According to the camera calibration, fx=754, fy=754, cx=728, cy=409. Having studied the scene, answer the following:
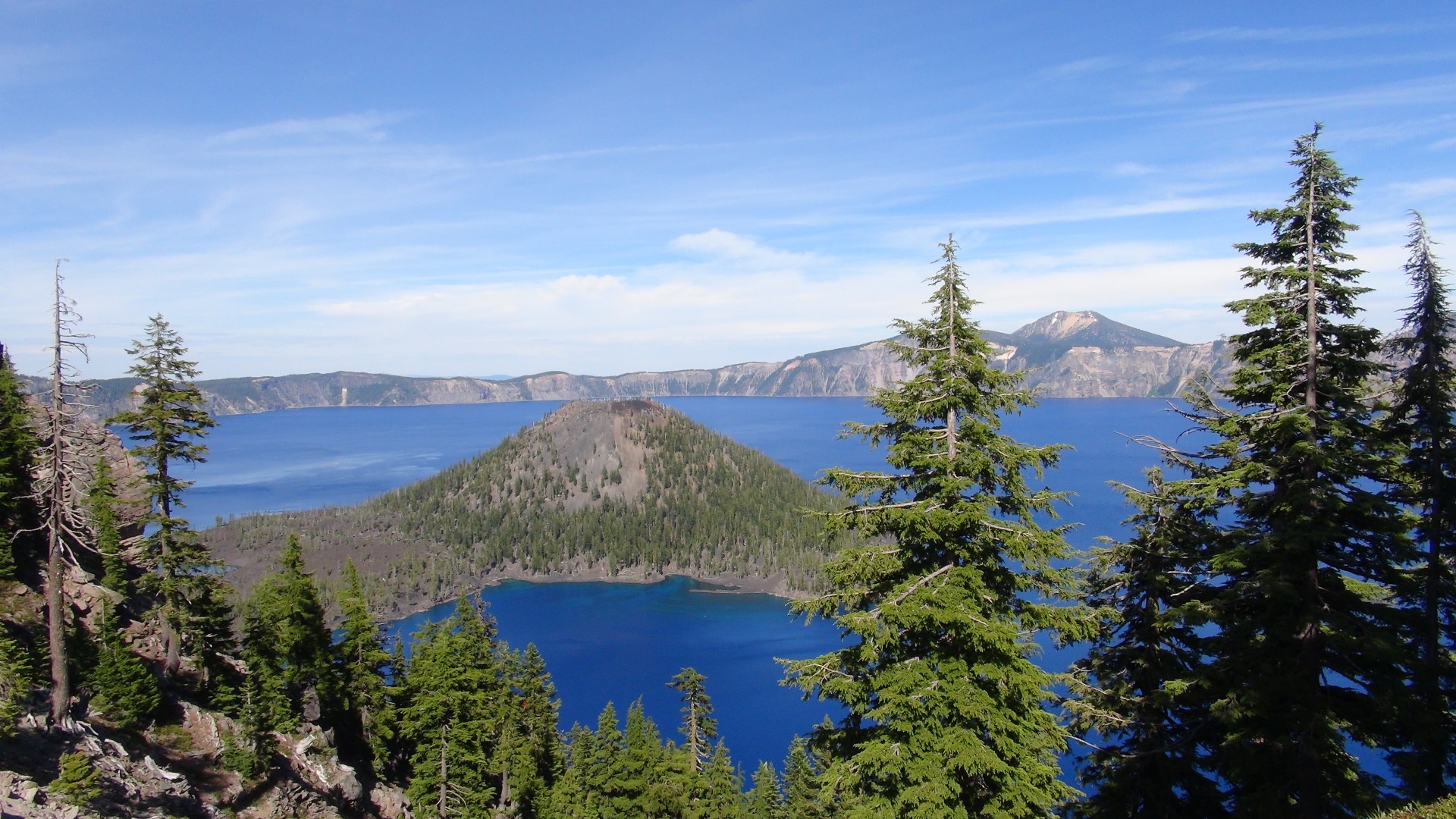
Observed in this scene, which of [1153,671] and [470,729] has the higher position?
[1153,671]

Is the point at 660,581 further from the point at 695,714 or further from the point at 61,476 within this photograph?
the point at 61,476

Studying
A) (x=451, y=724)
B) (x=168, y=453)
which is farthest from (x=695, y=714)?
(x=168, y=453)

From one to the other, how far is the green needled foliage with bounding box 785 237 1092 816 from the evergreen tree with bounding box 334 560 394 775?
37.8m

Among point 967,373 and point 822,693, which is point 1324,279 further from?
point 822,693

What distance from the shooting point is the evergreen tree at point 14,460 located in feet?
96.8

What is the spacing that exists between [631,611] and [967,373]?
516ft

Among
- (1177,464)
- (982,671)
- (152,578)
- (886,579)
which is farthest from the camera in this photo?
(152,578)

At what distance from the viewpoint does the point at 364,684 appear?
4306 centimetres

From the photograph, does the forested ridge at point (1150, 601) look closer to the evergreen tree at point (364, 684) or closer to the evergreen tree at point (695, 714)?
the evergreen tree at point (364, 684)

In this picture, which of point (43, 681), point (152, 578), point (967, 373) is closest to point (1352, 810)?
point (967, 373)

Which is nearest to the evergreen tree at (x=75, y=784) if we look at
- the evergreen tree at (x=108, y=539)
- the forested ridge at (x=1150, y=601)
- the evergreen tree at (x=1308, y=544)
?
the forested ridge at (x=1150, y=601)

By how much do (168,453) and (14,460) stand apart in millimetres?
8849

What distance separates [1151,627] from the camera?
17672mm

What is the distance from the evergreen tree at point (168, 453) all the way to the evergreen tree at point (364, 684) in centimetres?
1350
